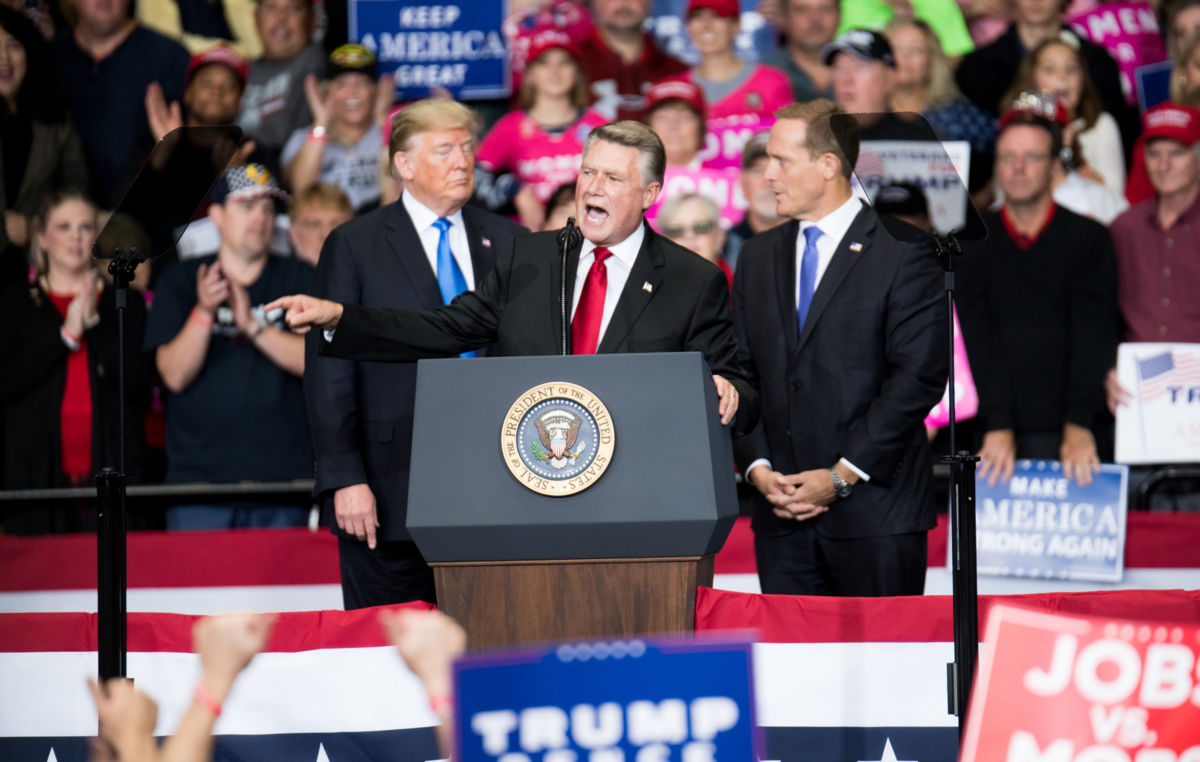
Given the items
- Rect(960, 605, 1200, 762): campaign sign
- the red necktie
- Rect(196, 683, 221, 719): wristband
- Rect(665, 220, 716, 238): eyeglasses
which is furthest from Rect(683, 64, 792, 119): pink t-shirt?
Rect(196, 683, 221, 719): wristband

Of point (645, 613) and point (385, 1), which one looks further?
point (385, 1)

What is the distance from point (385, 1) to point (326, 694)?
4.15 metres

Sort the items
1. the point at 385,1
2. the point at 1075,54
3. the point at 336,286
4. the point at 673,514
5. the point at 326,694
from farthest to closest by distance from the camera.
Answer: the point at 385,1
the point at 1075,54
the point at 336,286
the point at 326,694
the point at 673,514

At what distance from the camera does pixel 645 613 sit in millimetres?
2549

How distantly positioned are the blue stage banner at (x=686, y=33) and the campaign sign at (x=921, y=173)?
2504 millimetres

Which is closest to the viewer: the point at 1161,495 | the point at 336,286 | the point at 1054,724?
the point at 1054,724

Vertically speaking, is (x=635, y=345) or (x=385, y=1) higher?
(x=385, y=1)

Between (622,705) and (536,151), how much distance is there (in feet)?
14.4

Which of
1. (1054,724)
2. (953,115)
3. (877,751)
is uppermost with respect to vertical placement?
(953,115)

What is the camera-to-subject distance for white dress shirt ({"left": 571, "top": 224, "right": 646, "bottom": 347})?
3035 mm

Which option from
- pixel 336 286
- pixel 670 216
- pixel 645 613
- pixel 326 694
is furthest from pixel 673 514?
pixel 670 216

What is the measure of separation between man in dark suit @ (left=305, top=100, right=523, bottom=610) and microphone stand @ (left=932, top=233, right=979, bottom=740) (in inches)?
55.4

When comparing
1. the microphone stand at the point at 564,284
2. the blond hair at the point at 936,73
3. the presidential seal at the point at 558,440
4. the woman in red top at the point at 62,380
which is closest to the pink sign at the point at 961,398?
the blond hair at the point at 936,73

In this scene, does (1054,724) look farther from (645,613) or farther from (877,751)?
(877,751)
